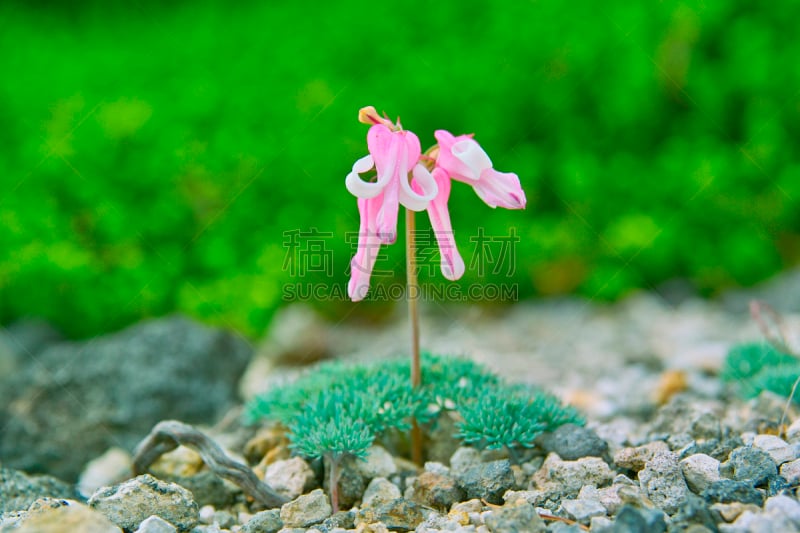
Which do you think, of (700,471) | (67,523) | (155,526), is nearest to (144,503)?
(155,526)

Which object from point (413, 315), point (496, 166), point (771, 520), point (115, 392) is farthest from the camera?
point (496, 166)

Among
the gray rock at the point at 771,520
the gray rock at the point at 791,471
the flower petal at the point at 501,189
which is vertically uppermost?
the flower petal at the point at 501,189

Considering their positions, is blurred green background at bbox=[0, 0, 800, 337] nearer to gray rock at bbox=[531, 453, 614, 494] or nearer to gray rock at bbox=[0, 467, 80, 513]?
gray rock at bbox=[0, 467, 80, 513]

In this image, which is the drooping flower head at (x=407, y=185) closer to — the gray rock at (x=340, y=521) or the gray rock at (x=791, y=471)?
the gray rock at (x=340, y=521)

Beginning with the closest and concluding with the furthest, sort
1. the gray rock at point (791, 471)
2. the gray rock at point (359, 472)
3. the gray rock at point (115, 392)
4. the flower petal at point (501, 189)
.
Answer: the gray rock at point (791, 471), the flower petal at point (501, 189), the gray rock at point (359, 472), the gray rock at point (115, 392)

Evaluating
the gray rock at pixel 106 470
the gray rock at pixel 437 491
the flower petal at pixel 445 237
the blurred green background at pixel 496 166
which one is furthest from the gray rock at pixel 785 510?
the blurred green background at pixel 496 166

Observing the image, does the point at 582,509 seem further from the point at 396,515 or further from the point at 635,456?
the point at 396,515

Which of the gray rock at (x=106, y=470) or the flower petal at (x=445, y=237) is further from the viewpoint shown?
the gray rock at (x=106, y=470)
